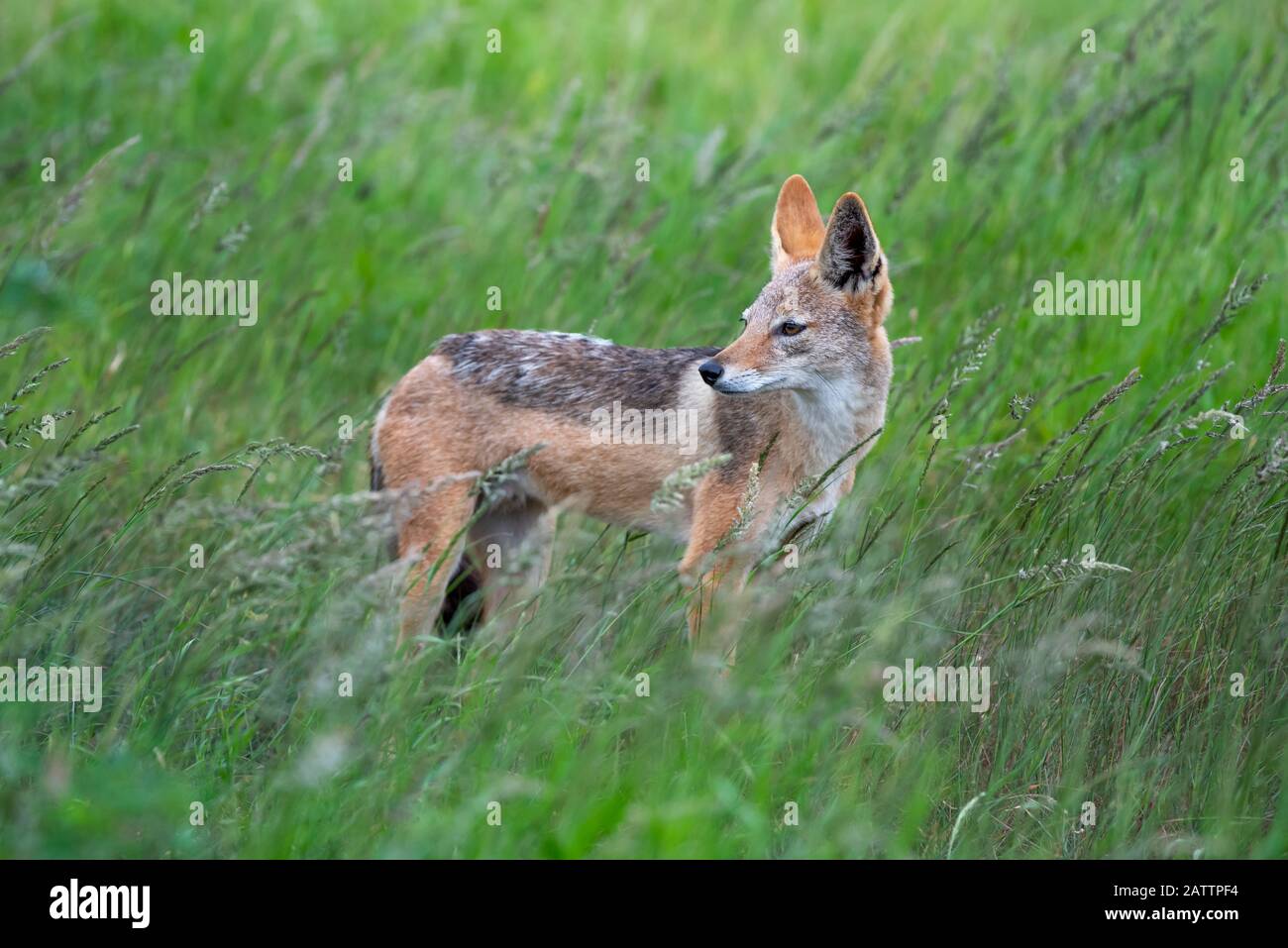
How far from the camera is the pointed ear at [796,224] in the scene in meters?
6.06

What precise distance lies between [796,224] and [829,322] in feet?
2.48

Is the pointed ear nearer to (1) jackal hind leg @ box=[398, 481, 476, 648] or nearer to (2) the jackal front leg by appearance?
(2) the jackal front leg

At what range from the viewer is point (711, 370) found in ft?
16.9

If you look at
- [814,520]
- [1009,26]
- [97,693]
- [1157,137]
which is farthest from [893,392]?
[1009,26]

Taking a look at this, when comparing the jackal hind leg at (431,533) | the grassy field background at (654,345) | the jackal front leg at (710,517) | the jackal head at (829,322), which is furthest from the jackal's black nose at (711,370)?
the jackal hind leg at (431,533)

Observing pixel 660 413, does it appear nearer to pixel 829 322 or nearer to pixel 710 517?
pixel 710 517

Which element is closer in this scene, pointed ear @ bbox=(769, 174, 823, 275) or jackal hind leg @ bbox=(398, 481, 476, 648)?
jackal hind leg @ bbox=(398, 481, 476, 648)

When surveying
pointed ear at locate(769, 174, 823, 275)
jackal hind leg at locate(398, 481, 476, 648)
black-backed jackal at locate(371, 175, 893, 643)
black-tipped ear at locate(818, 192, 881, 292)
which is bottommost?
jackal hind leg at locate(398, 481, 476, 648)

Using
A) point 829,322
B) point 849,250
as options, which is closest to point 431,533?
point 829,322

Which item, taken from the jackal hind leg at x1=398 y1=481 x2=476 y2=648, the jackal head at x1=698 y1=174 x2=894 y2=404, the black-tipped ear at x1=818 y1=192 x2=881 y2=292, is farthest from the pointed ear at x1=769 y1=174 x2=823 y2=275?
the jackal hind leg at x1=398 y1=481 x2=476 y2=648

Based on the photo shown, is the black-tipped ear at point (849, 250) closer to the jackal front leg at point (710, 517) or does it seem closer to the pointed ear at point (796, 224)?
the pointed ear at point (796, 224)

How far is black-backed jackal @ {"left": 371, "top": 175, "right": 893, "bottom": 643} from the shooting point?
5.46m

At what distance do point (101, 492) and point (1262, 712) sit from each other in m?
4.32

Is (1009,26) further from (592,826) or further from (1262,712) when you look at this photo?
(592,826)
